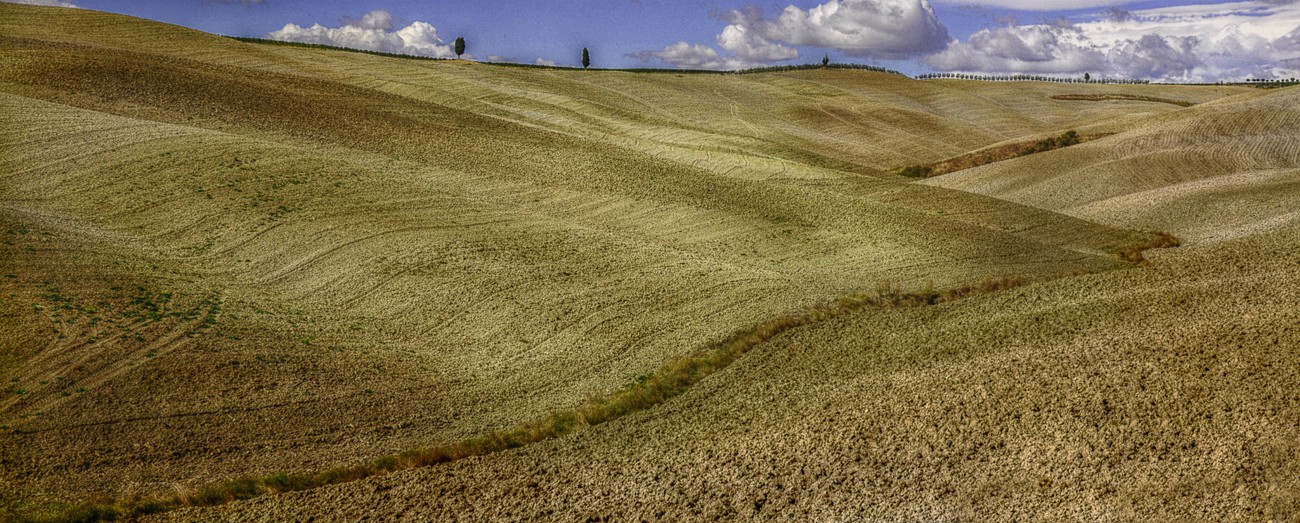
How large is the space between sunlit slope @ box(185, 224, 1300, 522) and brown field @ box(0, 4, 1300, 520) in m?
0.05

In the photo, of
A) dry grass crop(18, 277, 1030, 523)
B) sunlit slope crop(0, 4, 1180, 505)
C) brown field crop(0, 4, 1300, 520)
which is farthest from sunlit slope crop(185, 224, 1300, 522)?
sunlit slope crop(0, 4, 1180, 505)

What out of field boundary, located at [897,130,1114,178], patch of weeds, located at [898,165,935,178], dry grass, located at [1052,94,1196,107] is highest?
dry grass, located at [1052,94,1196,107]

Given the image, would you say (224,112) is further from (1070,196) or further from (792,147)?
(1070,196)

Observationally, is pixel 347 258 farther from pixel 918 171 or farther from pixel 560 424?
pixel 918 171

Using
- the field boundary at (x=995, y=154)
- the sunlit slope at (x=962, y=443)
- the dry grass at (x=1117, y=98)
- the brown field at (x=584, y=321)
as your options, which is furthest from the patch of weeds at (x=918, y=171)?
the dry grass at (x=1117, y=98)

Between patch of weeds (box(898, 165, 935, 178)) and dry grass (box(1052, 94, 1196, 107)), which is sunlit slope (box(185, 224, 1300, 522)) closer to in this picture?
patch of weeds (box(898, 165, 935, 178))

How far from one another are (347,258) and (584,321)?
22.9 ft

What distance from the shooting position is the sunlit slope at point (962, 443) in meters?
9.88

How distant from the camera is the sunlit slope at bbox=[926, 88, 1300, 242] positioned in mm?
29781

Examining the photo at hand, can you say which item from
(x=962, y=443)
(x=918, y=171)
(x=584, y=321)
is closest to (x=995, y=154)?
(x=918, y=171)

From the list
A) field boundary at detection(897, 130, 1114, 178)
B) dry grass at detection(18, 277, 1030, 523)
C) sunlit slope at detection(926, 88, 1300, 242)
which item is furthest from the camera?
field boundary at detection(897, 130, 1114, 178)

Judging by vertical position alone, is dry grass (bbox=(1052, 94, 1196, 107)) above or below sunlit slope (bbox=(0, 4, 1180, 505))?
above

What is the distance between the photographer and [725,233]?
1093 inches

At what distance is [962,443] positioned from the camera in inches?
438
